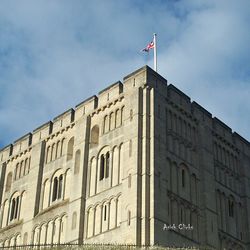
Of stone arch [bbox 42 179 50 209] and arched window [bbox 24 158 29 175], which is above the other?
arched window [bbox 24 158 29 175]

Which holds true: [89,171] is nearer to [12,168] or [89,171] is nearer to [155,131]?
[155,131]

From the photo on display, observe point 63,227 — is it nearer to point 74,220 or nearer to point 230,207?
point 74,220

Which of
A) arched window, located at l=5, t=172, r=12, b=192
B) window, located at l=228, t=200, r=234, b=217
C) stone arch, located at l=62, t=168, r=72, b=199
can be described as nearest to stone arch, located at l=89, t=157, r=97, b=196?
stone arch, located at l=62, t=168, r=72, b=199

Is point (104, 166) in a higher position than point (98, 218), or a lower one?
higher

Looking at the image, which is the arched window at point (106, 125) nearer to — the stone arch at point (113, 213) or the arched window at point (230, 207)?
the stone arch at point (113, 213)

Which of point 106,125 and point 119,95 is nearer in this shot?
point 119,95

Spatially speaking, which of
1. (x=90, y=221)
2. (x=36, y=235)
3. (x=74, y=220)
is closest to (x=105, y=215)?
(x=90, y=221)

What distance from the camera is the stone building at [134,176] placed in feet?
148

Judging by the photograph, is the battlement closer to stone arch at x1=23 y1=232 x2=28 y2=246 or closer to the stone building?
the stone building

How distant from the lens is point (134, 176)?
45.1 m

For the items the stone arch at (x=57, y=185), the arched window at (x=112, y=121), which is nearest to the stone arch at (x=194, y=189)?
the arched window at (x=112, y=121)

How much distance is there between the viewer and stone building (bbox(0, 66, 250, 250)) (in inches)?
1775

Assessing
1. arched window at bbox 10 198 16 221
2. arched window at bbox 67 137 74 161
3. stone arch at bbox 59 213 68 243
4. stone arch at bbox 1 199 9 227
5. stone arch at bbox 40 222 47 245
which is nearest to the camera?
stone arch at bbox 59 213 68 243

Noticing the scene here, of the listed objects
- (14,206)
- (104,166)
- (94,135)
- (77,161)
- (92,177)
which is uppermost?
(94,135)
